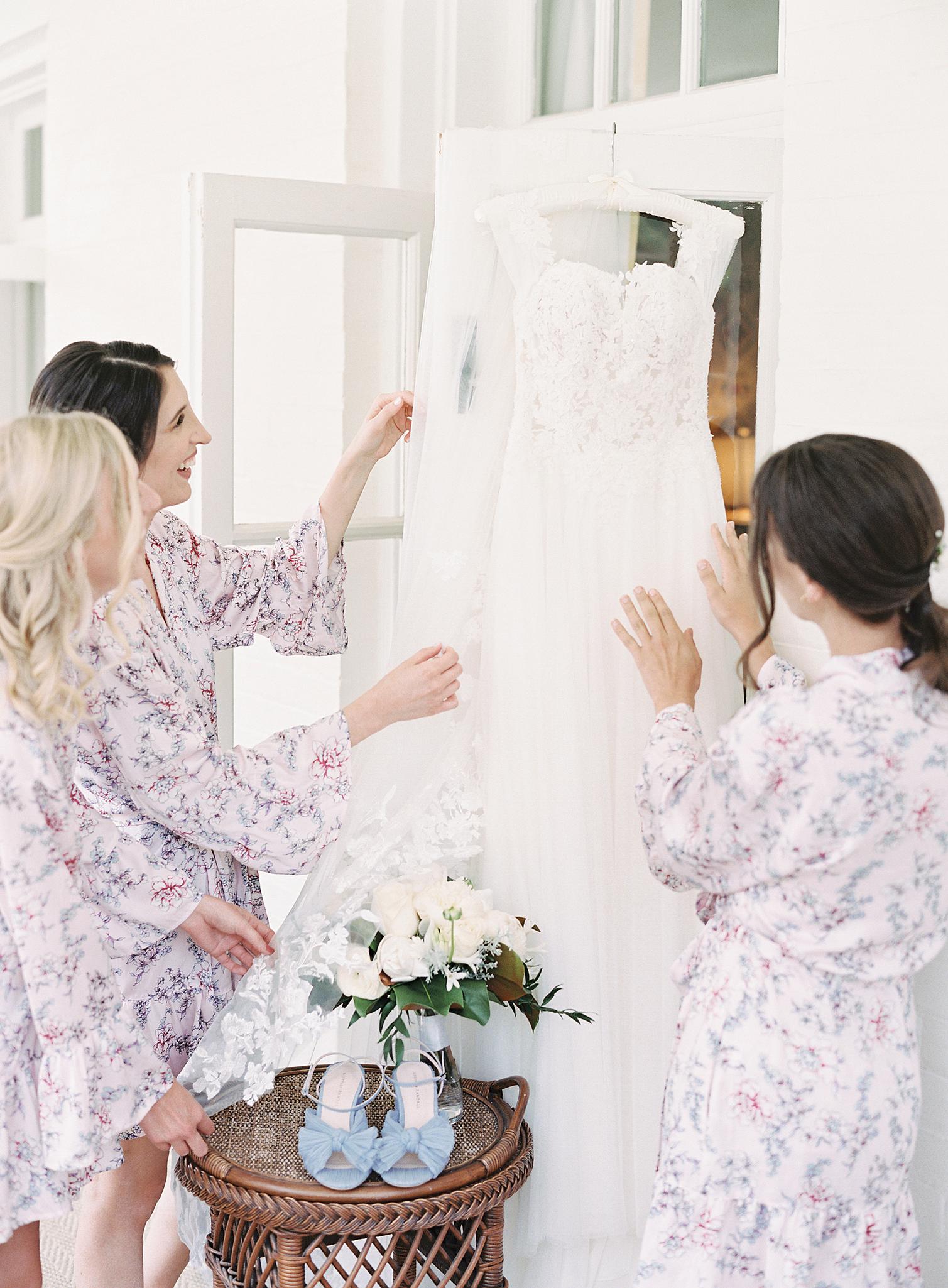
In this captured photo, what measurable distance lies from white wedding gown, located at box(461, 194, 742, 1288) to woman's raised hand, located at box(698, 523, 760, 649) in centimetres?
6

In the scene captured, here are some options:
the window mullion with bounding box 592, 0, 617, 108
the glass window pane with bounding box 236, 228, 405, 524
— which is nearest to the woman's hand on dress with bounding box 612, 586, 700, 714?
the glass window pane with bounding box 236, 228, 405, 524

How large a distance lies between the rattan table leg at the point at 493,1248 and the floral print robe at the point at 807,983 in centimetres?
26

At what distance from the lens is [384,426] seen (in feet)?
7.07

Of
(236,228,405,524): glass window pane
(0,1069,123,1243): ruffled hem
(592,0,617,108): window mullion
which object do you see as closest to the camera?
(0,1069,123,1243): ruffled hem

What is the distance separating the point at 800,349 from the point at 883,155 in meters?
0.27

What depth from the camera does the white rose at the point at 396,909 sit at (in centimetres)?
173

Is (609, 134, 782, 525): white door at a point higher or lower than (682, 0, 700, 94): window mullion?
lower

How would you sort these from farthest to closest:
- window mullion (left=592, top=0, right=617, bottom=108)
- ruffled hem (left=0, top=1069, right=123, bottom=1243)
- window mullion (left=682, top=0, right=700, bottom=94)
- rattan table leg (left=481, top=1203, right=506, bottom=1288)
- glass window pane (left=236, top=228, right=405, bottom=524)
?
glass window pane (left=236, top=228, right=405, bottom=524), window mullion (left=592, top=0, right=617, bottom=108), window mullion (left=682, top=0, right=700, bottom=94), rattan table leg (left=481, top=1203, right=506, bottom=1288), ruffled hem (left=0, top=1069, right=123, bottom=1243)

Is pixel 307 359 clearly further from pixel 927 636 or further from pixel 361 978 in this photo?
pixel 927 636

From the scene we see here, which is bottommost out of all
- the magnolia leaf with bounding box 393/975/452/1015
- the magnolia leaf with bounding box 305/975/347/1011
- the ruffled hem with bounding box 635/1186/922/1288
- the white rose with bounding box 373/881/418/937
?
the ruffled hem with bounding box 635/1186/922/1288

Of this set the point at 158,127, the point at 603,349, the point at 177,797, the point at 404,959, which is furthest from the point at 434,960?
the point at 158,127

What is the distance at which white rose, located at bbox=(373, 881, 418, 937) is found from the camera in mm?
1728

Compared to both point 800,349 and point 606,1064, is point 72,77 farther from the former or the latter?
point 606,1064

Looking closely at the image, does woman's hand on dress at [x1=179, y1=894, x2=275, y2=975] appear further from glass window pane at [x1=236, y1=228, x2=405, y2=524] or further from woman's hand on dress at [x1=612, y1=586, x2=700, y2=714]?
glass window pane at [x1=236, y1=228, x2=405, y2=524]
